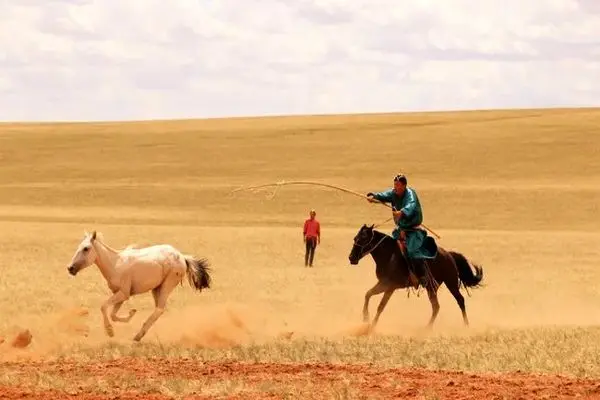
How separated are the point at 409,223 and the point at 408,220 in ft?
0.19

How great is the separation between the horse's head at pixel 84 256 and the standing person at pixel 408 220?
3988 mm

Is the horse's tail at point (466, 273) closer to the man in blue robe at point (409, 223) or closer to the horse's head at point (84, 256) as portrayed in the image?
the man in blue robe at point (409, 223)

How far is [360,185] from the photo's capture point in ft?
193

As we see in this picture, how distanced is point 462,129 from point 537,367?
6820 centimetres

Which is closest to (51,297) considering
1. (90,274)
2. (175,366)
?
(90,274)

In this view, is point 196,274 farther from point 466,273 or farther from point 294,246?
point 294,246

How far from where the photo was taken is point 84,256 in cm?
1520

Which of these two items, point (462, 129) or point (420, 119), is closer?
point (462, 129)

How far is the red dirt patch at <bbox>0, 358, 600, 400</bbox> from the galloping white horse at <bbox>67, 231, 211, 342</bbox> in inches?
95.8

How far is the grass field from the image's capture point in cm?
1241

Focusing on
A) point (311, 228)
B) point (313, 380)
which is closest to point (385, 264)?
point (313, 380)

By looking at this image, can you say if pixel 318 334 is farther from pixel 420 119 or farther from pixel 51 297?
pixel 420 119

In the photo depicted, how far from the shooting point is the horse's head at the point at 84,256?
1509 centimetres

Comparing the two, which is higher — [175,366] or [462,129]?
[462,129]
